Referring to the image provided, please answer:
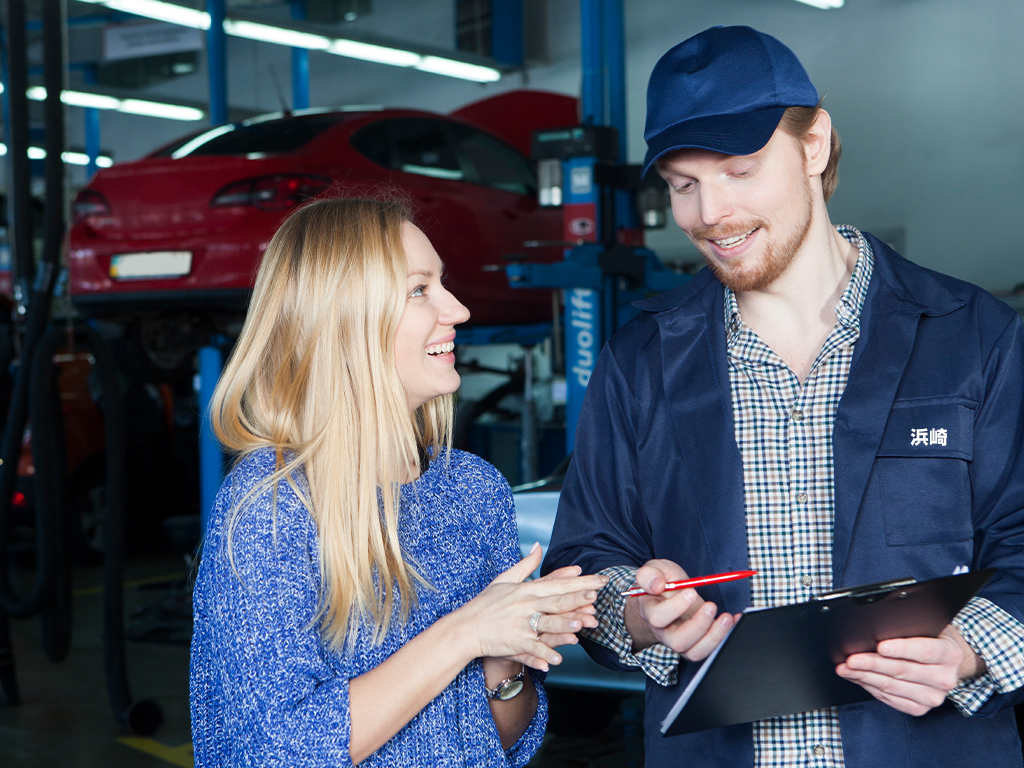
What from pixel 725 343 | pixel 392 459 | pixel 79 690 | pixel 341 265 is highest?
pixel 341 265

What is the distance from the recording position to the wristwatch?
133 centimetres

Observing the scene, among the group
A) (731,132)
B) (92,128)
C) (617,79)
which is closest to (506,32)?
(92,128)

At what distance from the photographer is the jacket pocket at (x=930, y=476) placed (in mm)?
1170

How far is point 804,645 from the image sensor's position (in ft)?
3.27

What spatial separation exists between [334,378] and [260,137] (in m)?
3.37

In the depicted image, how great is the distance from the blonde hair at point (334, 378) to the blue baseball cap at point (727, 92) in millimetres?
393

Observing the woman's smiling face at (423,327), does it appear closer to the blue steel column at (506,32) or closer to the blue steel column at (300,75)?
the blue steel column at (300,75)

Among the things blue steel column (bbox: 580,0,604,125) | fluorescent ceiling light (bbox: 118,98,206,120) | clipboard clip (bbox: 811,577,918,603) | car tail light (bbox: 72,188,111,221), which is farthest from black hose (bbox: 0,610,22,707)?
fluorescent ceiling light (bbox: 118,98,206,120)

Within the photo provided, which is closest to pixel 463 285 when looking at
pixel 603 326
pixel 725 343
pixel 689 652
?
pixel 603 326

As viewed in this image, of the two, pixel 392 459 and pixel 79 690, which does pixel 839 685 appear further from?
pixel 79 690

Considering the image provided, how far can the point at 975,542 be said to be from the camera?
1.21 m

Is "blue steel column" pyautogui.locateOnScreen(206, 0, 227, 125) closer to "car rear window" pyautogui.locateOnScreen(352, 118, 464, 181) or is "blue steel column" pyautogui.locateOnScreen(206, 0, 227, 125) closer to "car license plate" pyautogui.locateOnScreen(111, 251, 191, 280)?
"car rear window" pyautogui.locateOnScreen(352, 118, 464, 181)

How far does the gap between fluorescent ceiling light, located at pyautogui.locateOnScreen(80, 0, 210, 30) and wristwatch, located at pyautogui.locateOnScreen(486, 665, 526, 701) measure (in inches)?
261

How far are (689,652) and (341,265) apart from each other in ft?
2.02
